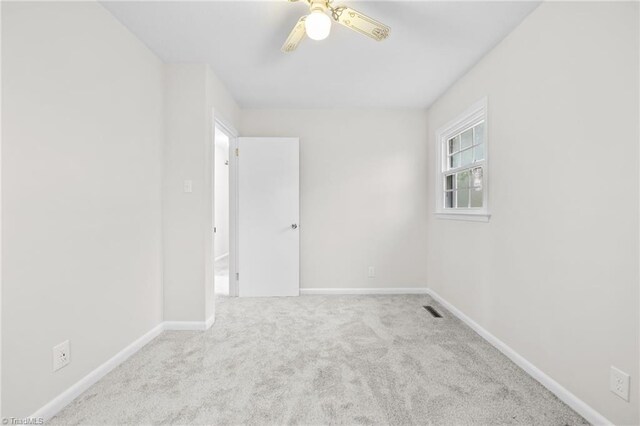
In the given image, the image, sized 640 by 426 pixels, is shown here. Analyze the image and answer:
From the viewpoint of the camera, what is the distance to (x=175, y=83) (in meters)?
2.47

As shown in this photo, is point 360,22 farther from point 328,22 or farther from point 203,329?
point 203,329

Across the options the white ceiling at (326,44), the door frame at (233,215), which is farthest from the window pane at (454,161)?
the door frame at (233,215)

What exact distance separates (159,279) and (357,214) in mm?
2274

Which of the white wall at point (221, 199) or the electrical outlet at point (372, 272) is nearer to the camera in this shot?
the electrical outlet at point (372, 272)

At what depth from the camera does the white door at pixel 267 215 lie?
337 centimetres

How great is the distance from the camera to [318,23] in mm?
1491

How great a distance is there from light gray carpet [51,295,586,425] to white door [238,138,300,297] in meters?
0.80

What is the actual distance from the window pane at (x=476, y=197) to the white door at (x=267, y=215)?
1.90 meters

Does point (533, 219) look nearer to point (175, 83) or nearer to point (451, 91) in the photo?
point (451, 91)

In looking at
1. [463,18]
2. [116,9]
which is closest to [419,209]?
[463,18]

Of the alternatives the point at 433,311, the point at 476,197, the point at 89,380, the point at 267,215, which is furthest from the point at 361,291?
the point at 89,380

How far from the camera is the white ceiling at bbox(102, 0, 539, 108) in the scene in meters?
1.78

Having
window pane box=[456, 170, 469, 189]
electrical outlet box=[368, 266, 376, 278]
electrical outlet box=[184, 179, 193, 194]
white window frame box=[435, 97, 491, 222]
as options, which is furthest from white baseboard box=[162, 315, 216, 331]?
window pane box=[456, 170, 469, 189]

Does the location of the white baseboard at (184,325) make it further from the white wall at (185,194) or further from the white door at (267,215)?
the white door at (267,215)
